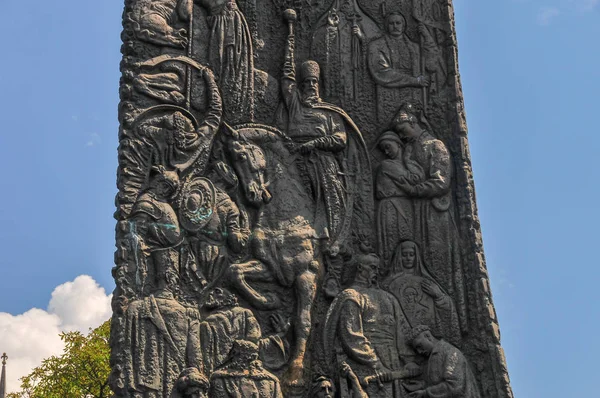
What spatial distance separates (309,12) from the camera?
10.6 meters

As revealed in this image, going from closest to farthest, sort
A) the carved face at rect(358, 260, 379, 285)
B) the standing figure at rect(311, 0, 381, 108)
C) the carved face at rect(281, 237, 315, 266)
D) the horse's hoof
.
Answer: the horse's hoof → the carved face at rect(281, 237, 315, 266) → the carved face at rect(358, 260, 379, 285) → the standing figure at rect(311, 0, 381, 108)

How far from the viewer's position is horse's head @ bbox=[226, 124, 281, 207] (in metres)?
9.68

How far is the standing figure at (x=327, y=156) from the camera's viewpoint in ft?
32.2

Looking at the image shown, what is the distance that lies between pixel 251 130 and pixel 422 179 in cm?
159

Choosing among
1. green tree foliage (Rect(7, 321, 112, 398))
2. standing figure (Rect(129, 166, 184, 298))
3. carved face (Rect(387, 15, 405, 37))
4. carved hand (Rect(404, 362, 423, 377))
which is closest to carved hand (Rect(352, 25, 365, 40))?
carved face (Rect(387, 15, 405, 37))

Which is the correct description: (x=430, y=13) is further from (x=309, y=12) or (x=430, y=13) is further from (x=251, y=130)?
(x=251, y=130)

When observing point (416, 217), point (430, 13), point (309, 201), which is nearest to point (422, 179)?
point (416, 217)

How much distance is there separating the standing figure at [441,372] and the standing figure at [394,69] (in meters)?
2.13

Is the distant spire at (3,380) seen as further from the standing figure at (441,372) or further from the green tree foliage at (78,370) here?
the standing figure at (441,372)

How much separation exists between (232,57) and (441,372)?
3.34m

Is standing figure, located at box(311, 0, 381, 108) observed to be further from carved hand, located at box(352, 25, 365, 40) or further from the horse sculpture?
the horse sculpture

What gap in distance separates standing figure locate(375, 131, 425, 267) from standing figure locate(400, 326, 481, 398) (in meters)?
0.81

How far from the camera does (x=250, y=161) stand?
9.74 meters

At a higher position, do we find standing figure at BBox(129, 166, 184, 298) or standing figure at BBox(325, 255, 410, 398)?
standing figure at BBox(129, 166, 184, 298)
